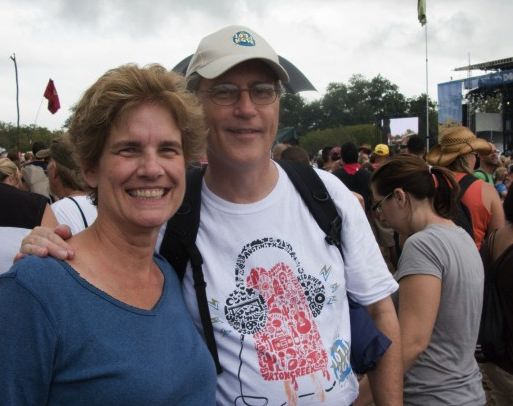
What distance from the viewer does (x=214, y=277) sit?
72.3 inches

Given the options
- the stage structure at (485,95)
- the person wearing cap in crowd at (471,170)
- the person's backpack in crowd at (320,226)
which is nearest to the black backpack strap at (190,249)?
the person's backpack in crowd at (320,226)

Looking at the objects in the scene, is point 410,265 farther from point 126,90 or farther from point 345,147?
point 345,147

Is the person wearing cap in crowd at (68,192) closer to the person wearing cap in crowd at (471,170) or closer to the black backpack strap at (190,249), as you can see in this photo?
the black backpack strap at (190,249)

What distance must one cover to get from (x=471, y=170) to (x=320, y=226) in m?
3.06

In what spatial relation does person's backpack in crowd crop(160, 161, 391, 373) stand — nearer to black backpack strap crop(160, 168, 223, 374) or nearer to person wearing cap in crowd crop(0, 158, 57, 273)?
black backpack strap crop(160, 168, 223, 374)

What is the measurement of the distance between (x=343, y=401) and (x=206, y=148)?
3.18 feet

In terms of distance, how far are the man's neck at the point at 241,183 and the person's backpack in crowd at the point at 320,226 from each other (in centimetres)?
7

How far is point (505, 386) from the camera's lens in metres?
3.00

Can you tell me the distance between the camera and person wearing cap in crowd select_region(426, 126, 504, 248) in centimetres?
428

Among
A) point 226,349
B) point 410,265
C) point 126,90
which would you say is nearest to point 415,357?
point 410,265

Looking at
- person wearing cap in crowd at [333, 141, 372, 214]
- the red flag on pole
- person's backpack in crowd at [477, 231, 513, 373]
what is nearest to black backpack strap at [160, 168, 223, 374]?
person's backpack in crowd at [477, 231, 513, 373]

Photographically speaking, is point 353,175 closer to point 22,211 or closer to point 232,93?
point 22,211

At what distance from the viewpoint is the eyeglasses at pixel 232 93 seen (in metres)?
1.87

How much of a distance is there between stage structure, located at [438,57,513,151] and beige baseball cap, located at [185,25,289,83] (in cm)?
3296
